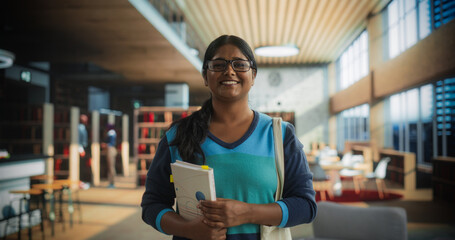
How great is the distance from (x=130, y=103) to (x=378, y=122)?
1285cm

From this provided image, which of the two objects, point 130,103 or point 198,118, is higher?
point 130,103

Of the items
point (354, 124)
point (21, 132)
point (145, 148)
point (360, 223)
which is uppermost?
point (354, 124)

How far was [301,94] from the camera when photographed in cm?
1535

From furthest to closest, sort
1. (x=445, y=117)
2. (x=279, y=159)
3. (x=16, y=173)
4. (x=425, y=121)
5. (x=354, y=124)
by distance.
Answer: (x=354, y=124), (x=425, y=121), (x=445, y=117), (x=16, y=173), (x=279, y=159)

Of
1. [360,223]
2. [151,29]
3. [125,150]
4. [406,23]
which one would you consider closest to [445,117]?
[406,23]

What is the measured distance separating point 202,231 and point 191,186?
4.8 inches

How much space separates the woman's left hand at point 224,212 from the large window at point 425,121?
289 inches

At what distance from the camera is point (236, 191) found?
3.10ft

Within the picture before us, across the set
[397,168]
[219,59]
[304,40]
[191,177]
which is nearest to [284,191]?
[191,177]

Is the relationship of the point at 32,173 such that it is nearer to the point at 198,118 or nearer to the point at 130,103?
the point at 198,118

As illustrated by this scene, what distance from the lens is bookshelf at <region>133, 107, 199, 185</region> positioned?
800 cm

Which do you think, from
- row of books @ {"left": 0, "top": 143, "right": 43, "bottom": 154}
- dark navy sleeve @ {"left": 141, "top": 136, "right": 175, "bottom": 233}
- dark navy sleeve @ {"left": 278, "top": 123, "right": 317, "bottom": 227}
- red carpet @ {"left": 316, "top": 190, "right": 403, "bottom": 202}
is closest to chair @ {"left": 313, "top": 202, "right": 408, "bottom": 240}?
dark navy sleeve @ {"left": 278, "top": 123, "right": 317, "bottom": 227}

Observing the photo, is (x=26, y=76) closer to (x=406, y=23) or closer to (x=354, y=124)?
(x=406, y=23)

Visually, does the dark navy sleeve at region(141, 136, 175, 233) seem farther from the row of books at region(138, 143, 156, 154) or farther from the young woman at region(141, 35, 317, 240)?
the row of books at region(138, 143, 156, 154)
